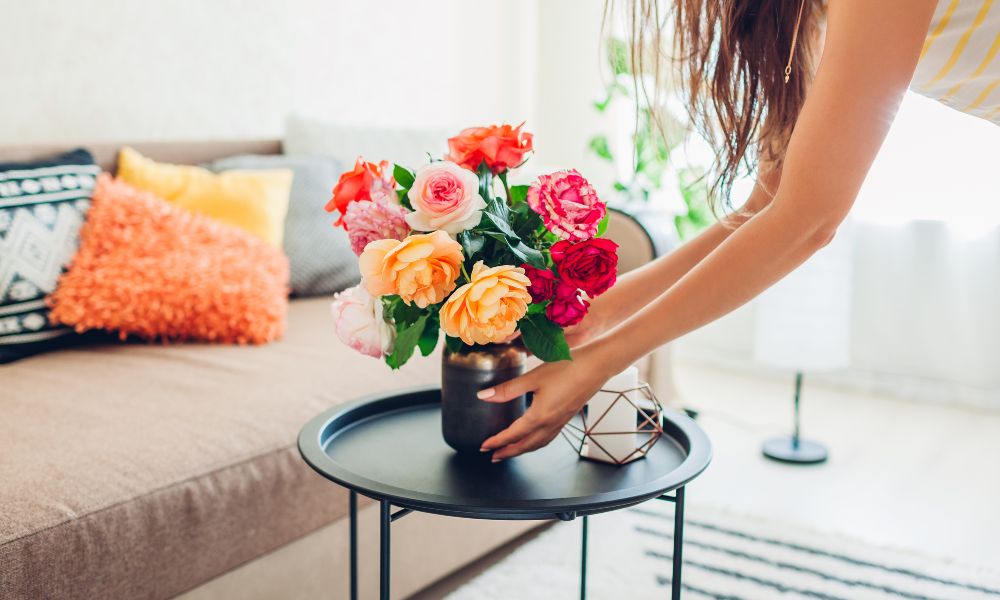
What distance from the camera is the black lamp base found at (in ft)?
7.79

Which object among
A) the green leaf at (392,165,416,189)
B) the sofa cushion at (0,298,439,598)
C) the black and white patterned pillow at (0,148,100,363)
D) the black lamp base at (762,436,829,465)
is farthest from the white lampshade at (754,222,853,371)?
the black and white patterned pillow at (0,148,100,363)

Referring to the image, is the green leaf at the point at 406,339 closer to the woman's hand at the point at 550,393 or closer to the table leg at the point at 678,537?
the woman's hand at the point at 550,393

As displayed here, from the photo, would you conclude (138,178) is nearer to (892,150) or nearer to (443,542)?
(443,542)

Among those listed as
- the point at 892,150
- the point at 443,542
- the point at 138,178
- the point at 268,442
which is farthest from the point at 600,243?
the point at 892,150

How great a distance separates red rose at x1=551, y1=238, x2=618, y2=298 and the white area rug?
897 millimetres

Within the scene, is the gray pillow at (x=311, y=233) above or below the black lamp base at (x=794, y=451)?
above

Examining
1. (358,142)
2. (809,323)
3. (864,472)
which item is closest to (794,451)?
(864,472)

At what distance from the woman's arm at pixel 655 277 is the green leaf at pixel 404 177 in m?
0.31

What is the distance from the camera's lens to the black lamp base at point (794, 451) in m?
2.37

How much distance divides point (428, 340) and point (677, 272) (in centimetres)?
39

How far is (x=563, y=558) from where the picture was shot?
1.78 meters

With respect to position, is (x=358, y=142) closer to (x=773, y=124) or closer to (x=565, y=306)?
(x=773, y=124)

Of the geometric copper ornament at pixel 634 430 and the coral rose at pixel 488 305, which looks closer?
the coral rose at pixel 488 305

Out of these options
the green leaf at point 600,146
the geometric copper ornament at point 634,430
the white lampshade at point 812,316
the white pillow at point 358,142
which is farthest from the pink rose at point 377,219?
the green leaf at point 600,146
